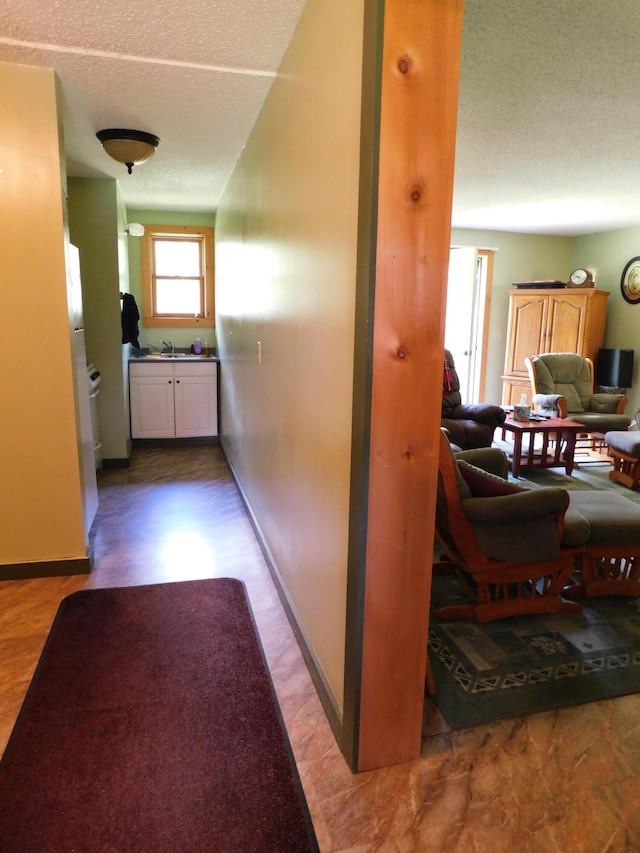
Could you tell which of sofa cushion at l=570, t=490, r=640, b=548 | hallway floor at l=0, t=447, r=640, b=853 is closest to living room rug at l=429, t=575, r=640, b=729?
hallway floor at l=0, t=447, r=640, b=853

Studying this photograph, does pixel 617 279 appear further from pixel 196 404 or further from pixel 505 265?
pixel 196 404

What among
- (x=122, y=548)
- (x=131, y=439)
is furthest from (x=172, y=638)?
(x=131, y=439)

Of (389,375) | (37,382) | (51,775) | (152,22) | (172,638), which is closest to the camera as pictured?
(389,375)

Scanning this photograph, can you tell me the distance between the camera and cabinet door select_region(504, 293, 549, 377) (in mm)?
6523

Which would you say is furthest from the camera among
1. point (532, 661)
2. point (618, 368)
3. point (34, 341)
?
point (618, 368)

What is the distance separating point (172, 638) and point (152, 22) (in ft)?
7.89

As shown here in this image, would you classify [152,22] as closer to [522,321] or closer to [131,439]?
[131,439]

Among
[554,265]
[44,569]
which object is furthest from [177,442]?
[554,265]

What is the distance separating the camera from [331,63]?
1709mm

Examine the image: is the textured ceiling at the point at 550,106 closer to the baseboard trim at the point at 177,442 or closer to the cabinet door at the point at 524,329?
the cabinet door at the point at 524,329

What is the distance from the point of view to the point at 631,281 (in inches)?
245

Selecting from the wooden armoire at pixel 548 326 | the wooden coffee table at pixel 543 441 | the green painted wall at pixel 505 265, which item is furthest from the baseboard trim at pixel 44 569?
the green painted wall at pixel 505 265

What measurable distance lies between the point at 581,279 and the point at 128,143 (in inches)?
214

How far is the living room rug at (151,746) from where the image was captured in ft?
4.74
